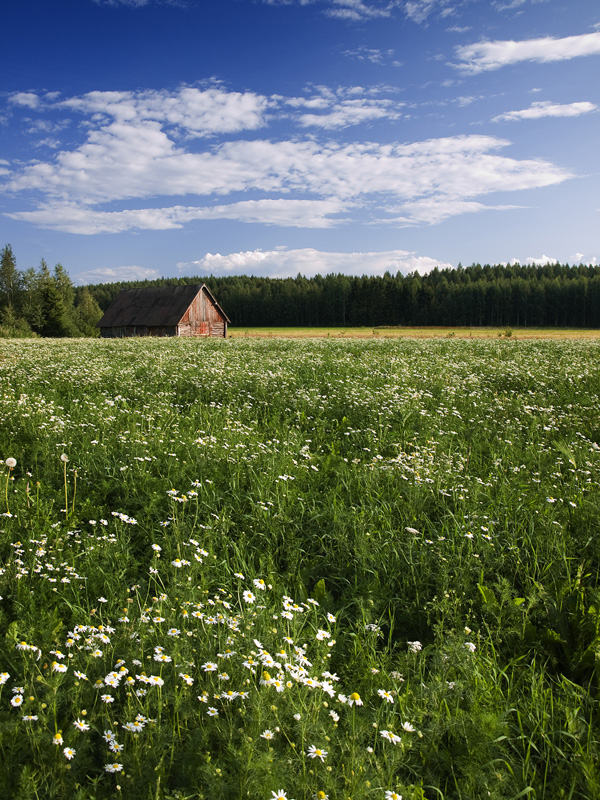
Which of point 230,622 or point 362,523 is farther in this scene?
point 362,523

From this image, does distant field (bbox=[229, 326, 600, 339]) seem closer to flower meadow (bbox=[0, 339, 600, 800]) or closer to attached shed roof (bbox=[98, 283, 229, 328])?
attached shed roof (bbox=[98, 283, 229, 328])

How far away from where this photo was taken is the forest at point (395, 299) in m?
87.7

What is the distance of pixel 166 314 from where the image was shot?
164ft

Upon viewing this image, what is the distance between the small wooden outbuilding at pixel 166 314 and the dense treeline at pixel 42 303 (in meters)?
18.8

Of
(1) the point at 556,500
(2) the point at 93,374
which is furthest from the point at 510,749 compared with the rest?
(2) the point at 93,374

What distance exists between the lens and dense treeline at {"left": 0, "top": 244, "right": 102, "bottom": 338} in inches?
2771

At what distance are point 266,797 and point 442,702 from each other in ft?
3.98

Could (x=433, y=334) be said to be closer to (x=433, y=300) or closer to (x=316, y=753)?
(x=316, y=753)

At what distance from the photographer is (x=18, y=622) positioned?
338cm

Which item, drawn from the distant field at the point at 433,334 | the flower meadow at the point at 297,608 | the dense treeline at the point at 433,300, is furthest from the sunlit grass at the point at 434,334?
the dense treeline at the point at 433,300

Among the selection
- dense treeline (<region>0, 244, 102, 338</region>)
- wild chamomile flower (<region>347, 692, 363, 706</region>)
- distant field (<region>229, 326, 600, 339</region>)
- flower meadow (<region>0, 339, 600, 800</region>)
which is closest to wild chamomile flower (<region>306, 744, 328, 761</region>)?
flower meadow (<region>0, 339, 600, 800</region>)

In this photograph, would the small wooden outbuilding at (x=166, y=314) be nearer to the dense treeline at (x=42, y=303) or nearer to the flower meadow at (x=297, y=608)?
the dense treeline at (x=42, y=303)

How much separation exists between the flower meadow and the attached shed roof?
42.9 metres

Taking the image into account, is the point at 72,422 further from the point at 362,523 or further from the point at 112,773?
the point at 112,773
